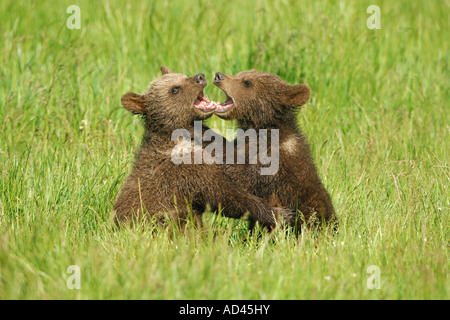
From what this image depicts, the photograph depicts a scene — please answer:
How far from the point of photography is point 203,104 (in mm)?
6047

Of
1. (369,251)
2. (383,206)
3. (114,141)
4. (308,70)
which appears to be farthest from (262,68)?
(369,251)

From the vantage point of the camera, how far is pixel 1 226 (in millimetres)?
5301

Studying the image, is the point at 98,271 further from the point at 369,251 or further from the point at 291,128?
the point at 291,128

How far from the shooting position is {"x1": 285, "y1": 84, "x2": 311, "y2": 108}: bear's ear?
593cm

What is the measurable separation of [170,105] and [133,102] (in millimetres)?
319

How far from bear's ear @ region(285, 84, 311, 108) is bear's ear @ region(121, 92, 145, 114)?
126 cm

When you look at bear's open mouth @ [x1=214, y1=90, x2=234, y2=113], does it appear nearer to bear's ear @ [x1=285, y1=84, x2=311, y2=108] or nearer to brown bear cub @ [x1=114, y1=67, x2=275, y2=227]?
brown bear cub @ [x1=114, y1=67, x2=275, y2=227]

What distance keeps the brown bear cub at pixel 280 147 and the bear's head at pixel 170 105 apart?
0.59 ft

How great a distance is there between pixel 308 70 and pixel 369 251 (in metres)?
3.77

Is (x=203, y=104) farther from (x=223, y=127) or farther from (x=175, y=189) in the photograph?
(x=223, y=127)

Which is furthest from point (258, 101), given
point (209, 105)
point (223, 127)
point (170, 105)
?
point (223, 127)

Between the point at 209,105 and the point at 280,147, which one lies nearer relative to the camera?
the point at 280,147


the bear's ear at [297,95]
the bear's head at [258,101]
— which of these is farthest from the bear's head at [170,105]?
the bear's ear at [297,95]

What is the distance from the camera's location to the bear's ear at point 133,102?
19.0 ft
